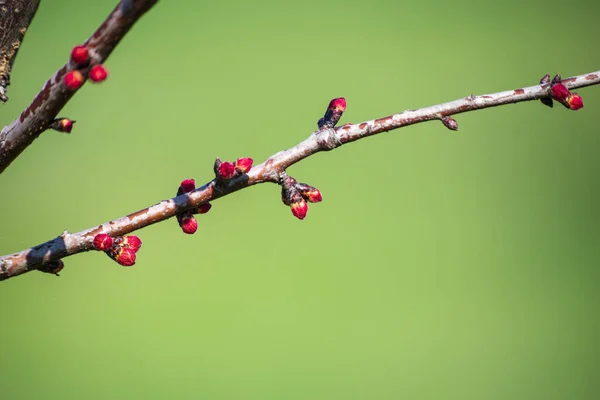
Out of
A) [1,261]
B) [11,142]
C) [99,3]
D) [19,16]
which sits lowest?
[1,261]

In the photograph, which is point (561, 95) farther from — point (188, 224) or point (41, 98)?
point (41, 98)

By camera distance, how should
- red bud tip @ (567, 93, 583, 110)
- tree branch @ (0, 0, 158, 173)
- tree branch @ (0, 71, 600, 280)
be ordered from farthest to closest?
red bud tip @ (567, 93, 583, 110), tree branch @ (0, 71, 600, 280), tree branch @ (0, 0, 158, 173)

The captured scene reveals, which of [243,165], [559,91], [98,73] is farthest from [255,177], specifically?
[559,91]

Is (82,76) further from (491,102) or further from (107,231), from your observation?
(491,102)

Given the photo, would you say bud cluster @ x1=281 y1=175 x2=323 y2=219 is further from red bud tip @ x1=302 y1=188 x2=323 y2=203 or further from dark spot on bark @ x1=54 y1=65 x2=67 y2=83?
dark spot on bark @ x1=54 y1=65 x2=67 y2=83

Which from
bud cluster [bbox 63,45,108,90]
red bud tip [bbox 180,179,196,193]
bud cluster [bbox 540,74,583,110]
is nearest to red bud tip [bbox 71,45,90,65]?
bud cluster [bbox 63,45,108,90]

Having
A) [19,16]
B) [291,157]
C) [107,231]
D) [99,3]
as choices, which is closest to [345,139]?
[291,157]
